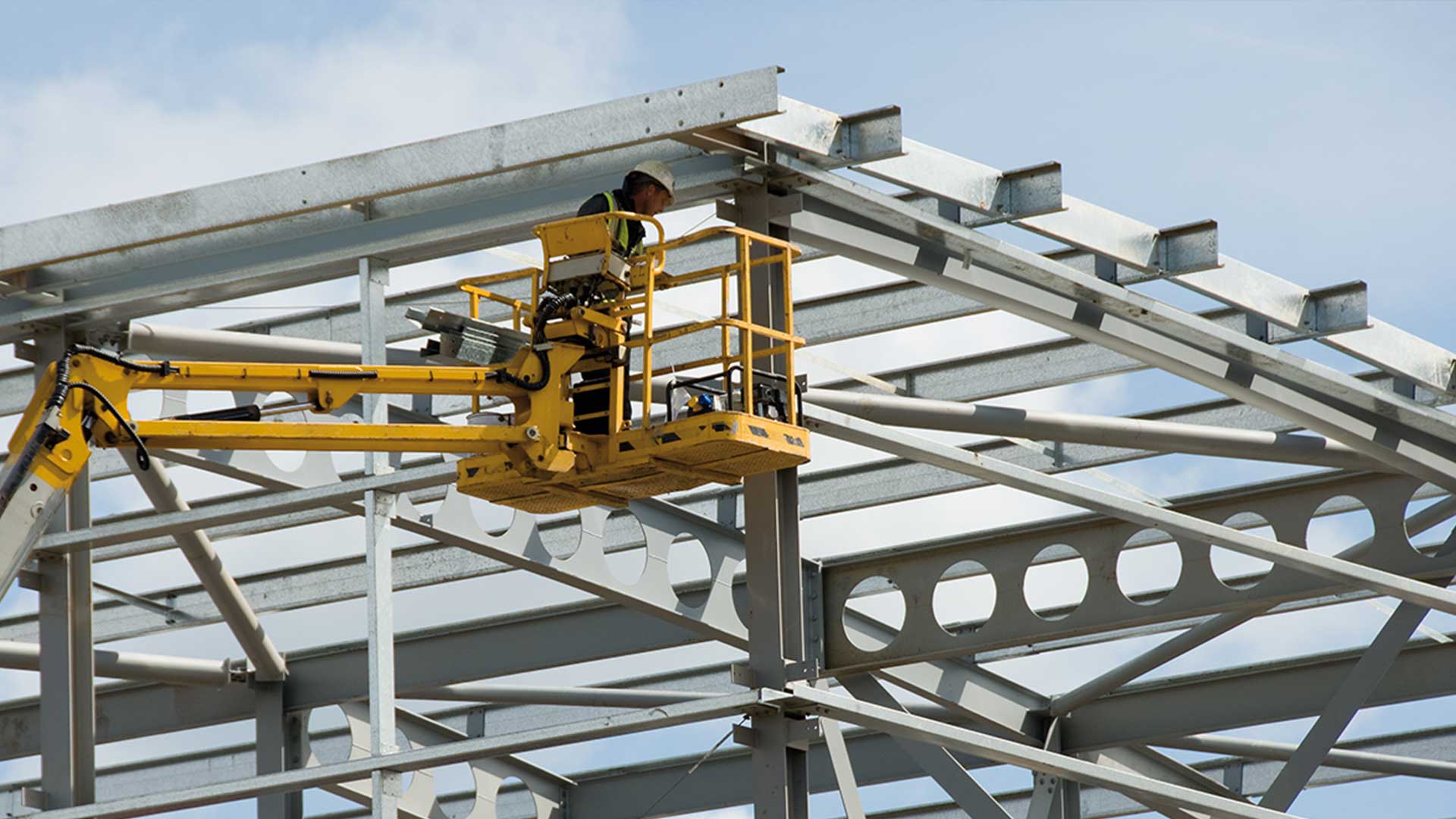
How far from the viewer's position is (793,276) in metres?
19.9

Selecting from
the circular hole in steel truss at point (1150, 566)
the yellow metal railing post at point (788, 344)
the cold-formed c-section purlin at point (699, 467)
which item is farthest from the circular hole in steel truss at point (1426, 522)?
the yellow metal railing post at point (788, 344)

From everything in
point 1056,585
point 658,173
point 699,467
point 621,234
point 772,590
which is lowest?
point 772,590

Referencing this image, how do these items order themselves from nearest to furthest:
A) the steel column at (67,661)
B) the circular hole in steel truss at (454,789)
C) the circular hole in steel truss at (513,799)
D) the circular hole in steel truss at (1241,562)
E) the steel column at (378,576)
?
1. the steel column at (378,576)
2. the steel column at (67,661)
3. the circular hole in steel truss at (1241,562)
4. the circular hole in steel truss at (513,799)
5. the circular hole in steel truss at (454,789)

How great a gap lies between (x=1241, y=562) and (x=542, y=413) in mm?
10346

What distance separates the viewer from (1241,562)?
22.7 meters

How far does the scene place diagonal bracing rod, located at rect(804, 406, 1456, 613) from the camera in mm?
15125

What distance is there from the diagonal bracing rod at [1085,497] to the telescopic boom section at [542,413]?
3.21 ft

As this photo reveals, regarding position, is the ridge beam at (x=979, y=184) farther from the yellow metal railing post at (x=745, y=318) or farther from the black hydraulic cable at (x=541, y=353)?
the black hydraulic cable at (x=541, y=353)

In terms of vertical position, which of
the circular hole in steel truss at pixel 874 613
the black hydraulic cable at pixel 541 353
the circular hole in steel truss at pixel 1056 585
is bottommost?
the black hydraulic cable at pixel 541 353

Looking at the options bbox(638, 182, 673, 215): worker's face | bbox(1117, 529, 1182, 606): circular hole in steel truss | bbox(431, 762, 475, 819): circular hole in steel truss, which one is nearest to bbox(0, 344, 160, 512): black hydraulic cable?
bbox(638, 182, 673, 215): worker's face

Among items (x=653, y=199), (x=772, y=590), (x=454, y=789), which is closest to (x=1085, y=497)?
(x=772, y=590)

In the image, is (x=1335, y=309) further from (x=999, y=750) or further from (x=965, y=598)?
(x=965, y=598)

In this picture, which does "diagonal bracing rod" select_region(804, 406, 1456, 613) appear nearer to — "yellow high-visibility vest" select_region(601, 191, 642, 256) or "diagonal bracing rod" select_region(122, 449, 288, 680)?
"yellow high-visibility vest" select_region(601, 191, 642, 256)

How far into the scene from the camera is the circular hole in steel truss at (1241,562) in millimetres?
20781
